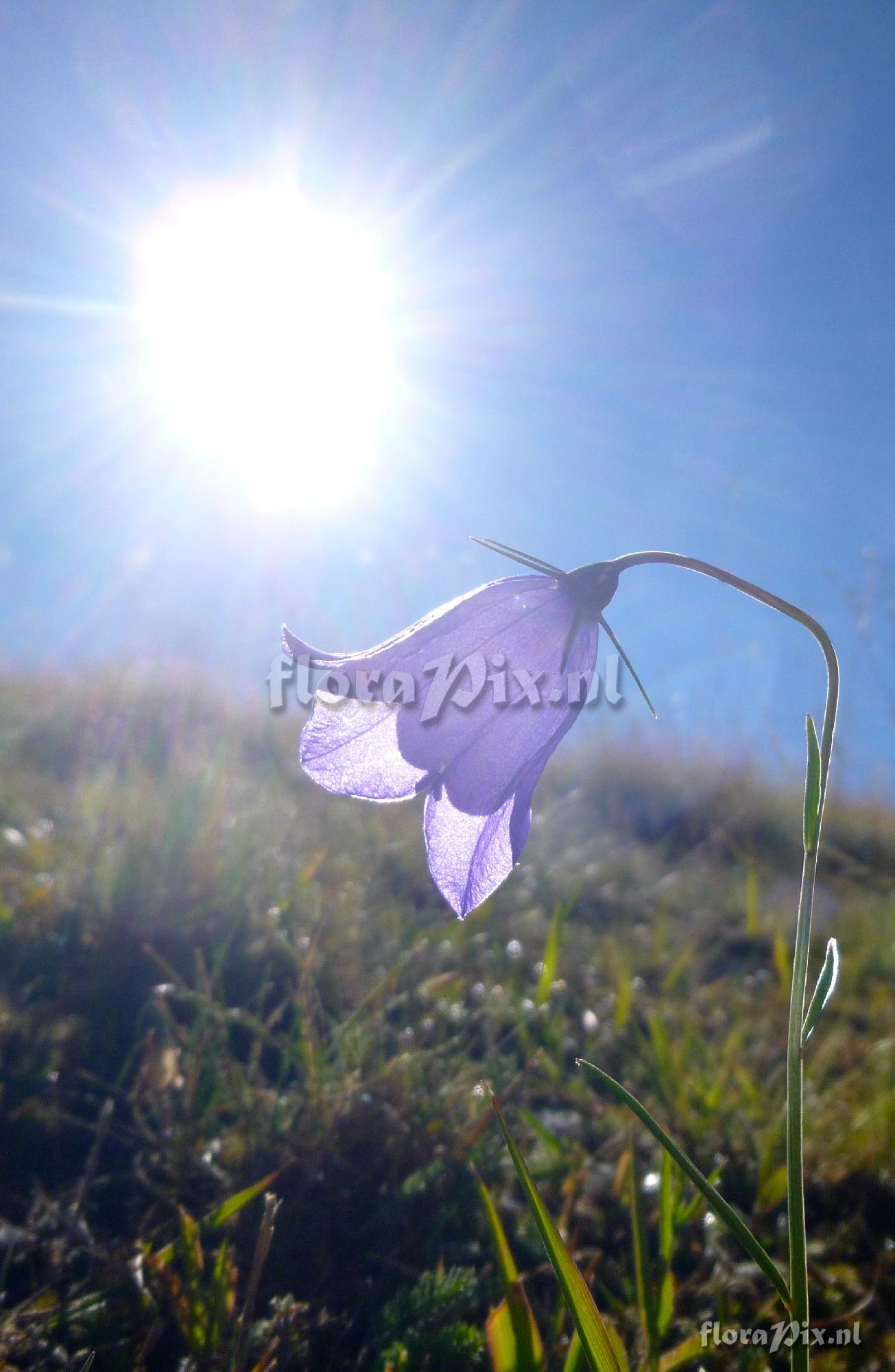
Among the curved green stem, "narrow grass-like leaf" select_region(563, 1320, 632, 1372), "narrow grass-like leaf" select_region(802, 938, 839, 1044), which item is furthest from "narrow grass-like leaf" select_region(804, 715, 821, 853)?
"narrow grass-like leaf" select_region(563, 1320, 632, 1372)

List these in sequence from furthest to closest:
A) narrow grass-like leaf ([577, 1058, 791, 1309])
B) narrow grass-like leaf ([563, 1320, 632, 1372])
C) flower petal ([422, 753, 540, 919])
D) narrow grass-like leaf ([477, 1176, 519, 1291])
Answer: flower petal ([422, 753, 540, 919]) < narrow grass-like leaf ([477, 1176, 519, 1291]) < narrow grass-like leaf ([563, 1320, 632, 1372]) < narrow grass-like leaf ([577, 1058, 791, 1309])

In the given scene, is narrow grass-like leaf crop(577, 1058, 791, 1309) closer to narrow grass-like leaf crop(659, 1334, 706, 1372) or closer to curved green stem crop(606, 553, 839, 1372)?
curved green stem crop(606, 553, 839, 1372)

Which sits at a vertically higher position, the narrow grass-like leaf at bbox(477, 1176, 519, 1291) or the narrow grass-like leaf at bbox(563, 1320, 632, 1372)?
the narrow grass-like leaf at bbox(477, 1176, 519, 1291)

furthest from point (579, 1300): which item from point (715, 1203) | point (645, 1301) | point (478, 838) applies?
point (478, 838)

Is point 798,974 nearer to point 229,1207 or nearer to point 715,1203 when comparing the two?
point 715,1203

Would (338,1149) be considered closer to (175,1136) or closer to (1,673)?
(175,1136)

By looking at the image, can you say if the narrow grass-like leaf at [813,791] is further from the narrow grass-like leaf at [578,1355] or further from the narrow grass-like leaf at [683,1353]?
the narrow grass-like leaf at [683,1353]
